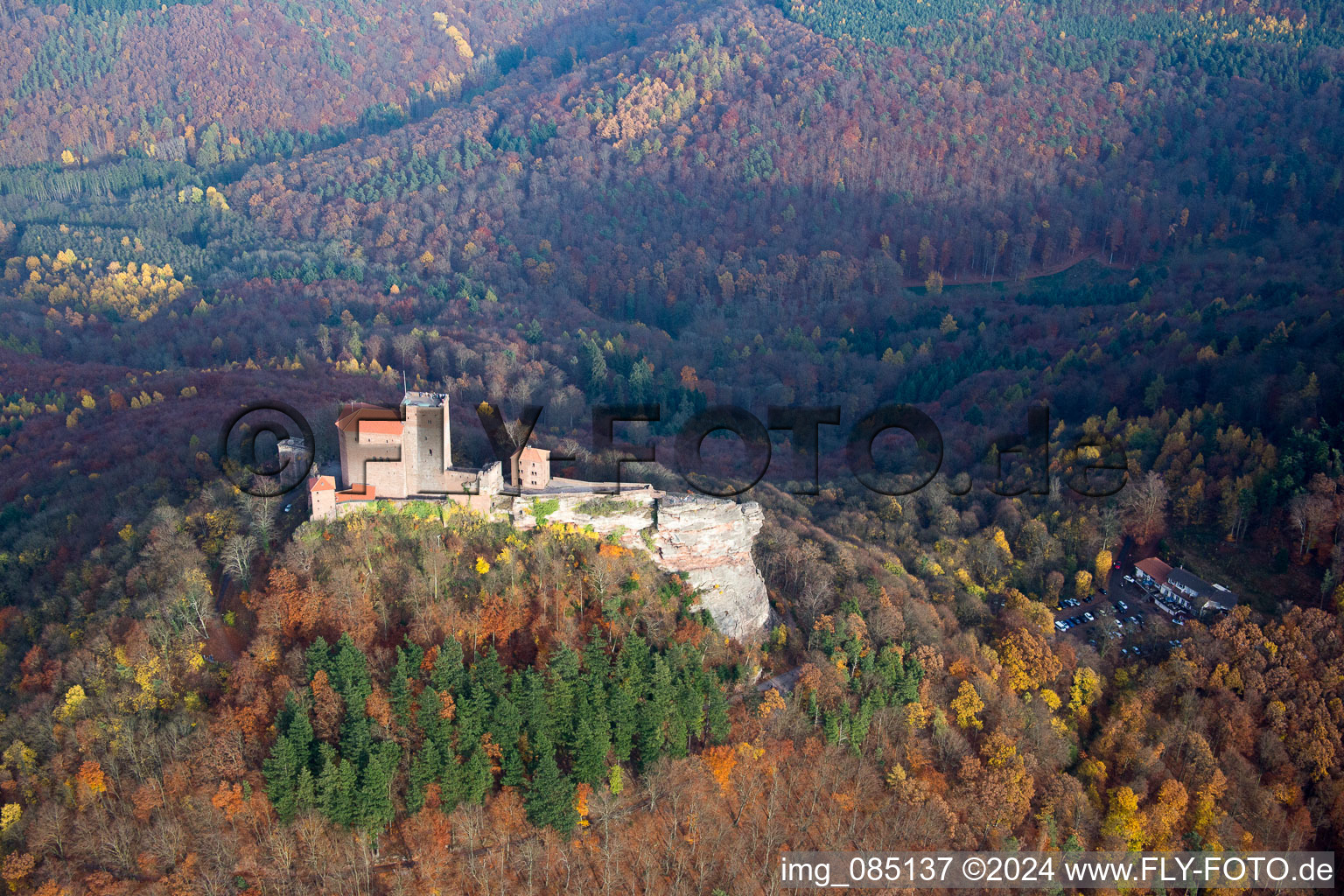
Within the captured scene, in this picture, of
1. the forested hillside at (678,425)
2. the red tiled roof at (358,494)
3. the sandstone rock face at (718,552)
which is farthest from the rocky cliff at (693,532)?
the red tiled roof at (358,494)

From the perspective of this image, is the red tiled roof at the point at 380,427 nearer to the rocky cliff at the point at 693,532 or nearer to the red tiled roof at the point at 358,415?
the red tiled roof at the point at 358,415

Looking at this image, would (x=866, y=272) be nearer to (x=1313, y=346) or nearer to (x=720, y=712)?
(x=1313, y=346)

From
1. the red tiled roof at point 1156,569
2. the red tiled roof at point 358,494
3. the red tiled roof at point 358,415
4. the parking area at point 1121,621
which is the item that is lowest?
the parking area at point 1121,621

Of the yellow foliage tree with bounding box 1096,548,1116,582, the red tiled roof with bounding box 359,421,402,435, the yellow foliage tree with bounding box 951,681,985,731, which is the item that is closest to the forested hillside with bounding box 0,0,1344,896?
the yellow foliage tree with bounding box 951,681,985,731

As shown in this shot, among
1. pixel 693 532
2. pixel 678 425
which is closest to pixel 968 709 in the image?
pixel 693 532

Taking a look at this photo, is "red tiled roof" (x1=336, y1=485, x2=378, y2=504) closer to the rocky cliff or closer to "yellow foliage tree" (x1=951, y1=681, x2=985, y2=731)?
the rocky cliff

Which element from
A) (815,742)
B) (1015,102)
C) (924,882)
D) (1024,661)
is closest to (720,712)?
(815,742)
